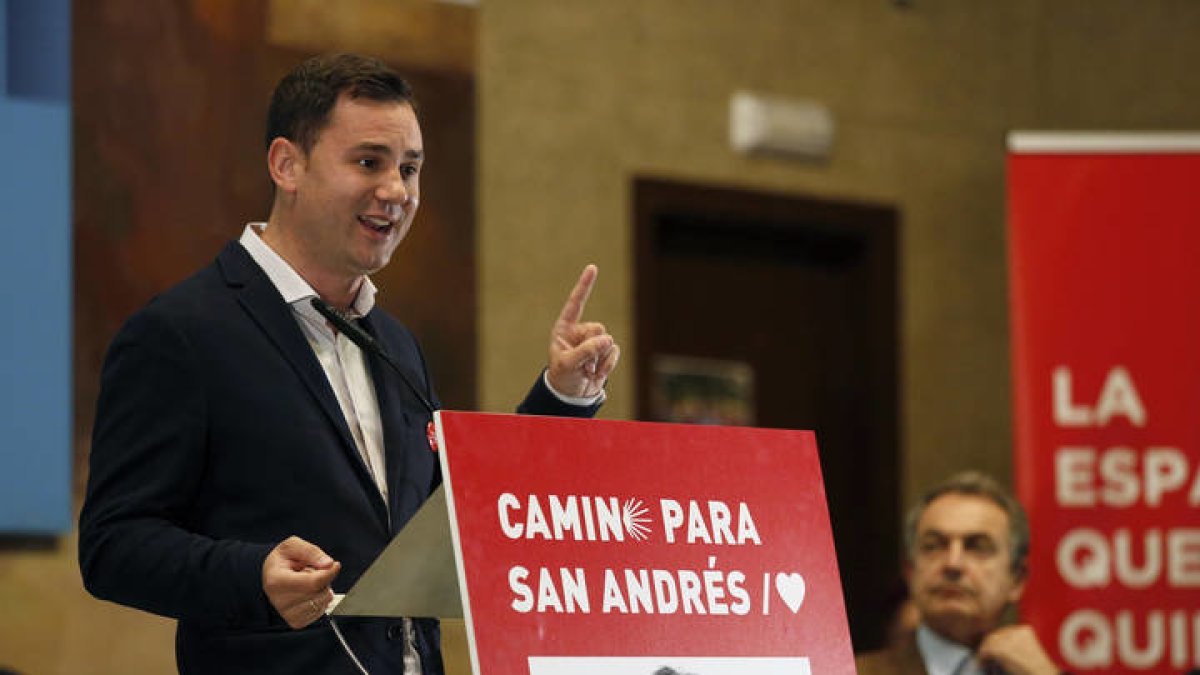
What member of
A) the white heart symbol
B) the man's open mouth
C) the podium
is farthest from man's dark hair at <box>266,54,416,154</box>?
the white heart symbol

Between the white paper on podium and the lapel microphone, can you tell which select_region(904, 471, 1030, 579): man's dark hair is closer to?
the lapel microphone

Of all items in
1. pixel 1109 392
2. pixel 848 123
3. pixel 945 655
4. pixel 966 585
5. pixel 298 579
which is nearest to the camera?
pixel 298 579

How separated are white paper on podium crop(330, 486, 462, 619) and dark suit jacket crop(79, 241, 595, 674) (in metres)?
0.13

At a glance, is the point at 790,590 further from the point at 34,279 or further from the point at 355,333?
the point at 34,279

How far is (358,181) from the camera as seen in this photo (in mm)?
2307

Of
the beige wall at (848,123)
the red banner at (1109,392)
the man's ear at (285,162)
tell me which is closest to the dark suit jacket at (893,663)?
the red banner at (1109,392)

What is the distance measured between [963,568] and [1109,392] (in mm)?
1002

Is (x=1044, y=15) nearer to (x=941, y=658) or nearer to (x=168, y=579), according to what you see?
(x=941, y=658)

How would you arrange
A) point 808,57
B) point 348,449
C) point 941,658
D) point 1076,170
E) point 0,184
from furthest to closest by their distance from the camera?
point 808,57 → point 1076,170 → point 0,184 → point 941,658 → point 348,449

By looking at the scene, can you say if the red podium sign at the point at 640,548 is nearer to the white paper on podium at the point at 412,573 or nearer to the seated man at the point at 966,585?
the white paper on podium at the point at 412,573

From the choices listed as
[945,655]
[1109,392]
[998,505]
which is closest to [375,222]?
[945,655]

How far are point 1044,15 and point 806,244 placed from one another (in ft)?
3.72

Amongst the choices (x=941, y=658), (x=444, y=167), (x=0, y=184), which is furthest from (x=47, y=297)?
(x=941, y=658)

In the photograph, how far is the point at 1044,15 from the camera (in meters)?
6.75
